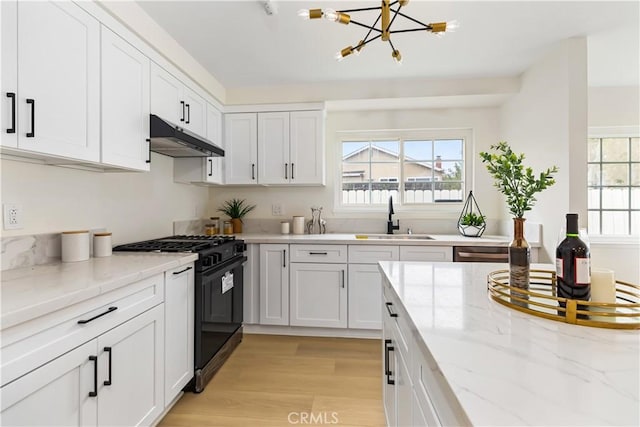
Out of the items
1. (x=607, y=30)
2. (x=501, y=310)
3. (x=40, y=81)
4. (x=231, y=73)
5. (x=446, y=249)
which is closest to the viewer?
(x=501, y=310)

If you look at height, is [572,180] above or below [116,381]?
above

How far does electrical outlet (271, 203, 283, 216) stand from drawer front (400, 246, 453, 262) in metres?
1.48

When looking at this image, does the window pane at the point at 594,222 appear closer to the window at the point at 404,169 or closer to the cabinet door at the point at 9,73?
the window at the point at 404,169

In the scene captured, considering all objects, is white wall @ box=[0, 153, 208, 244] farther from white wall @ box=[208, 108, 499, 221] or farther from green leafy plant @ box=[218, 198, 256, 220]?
white wall @ box=[208, 108, 499, 221]

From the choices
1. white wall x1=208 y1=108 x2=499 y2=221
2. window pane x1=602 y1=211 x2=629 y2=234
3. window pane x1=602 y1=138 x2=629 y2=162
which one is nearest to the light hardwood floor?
white wall x1=208 y1=108 x2=499 y2=221

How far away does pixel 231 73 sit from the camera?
293cm

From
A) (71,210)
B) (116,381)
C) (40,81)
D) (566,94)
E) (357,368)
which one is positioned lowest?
(357,368)

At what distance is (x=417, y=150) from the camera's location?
3.60 meters

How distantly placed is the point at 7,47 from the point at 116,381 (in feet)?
4.74

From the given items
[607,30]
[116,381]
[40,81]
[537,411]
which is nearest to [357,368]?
[116,381]

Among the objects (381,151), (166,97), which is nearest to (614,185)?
(381,151)

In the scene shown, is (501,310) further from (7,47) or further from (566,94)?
(566,94)

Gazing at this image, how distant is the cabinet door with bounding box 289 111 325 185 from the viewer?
124 inches

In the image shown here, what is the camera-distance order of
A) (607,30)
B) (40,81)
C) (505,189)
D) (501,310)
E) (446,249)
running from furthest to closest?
(446,249), (607,30), (40,81), (505,189), (501,310)
